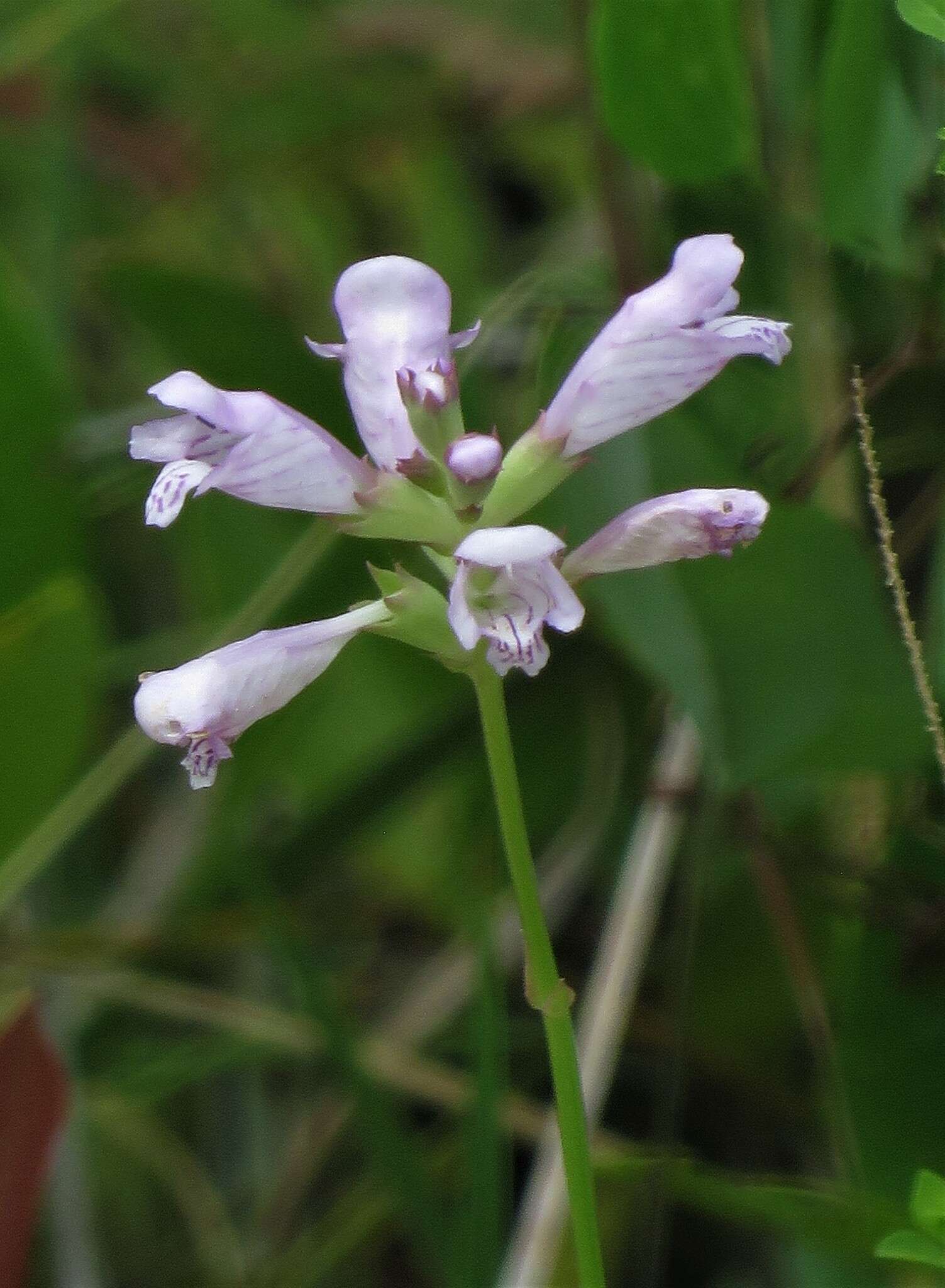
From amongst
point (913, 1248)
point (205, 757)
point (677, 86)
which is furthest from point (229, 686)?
point (677, 86)

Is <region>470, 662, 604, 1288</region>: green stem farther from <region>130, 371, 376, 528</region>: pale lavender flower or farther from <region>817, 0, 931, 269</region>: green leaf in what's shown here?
<region>817, 0, 931, 269</region>: green leaf

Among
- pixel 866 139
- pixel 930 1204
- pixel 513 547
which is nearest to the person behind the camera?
pixel 513 547

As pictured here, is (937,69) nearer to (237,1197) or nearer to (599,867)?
(599,867)

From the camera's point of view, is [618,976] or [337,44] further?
[337,44]

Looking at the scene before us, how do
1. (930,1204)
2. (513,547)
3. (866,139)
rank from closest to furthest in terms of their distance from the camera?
(513,547), (930,1204), (866,139)

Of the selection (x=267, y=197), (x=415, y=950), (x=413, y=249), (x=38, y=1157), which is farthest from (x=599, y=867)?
(x=267, y=197)

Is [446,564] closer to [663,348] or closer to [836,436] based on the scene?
[663,348]
